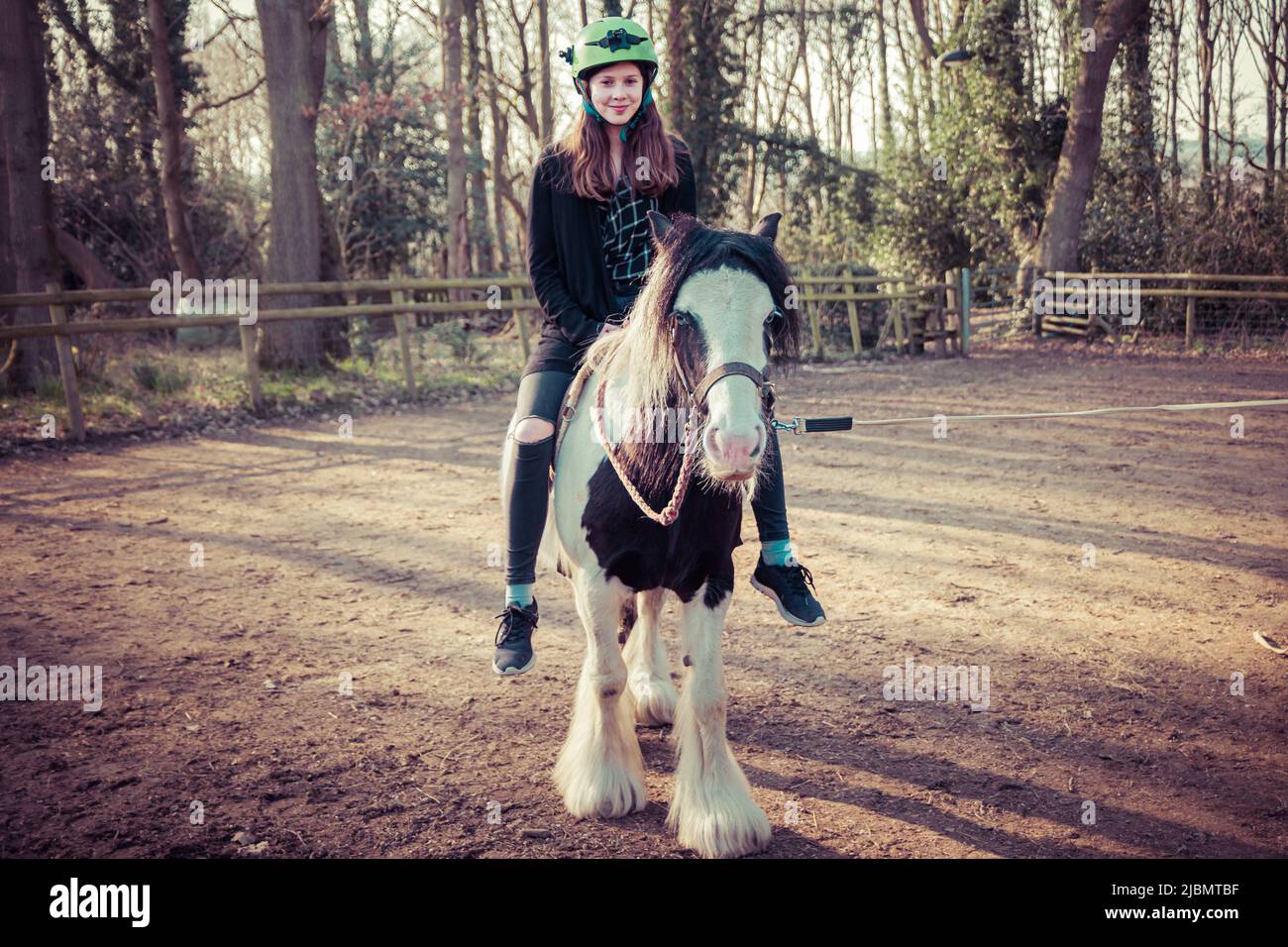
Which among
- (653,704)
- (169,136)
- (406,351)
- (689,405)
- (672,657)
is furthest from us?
(169,136)

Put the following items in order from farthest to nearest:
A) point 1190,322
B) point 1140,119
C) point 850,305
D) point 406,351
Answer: point 1140,119 → point 850,305 → point 1190,322 → point 406,351

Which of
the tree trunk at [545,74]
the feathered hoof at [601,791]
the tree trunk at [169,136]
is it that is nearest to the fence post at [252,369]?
the tree trunk at [169,136]

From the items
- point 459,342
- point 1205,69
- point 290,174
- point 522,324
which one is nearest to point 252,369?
point 290,174

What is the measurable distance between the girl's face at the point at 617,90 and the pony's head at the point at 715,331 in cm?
73

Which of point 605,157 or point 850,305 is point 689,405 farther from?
point 850,305

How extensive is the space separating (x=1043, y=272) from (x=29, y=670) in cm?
1935

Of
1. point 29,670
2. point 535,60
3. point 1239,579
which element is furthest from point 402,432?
point 535,60

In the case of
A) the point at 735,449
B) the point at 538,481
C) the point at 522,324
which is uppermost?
the point at 522,324

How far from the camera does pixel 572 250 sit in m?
3.39

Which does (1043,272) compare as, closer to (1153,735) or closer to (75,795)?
(1153,735)

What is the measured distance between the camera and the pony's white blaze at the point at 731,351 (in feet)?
7.61

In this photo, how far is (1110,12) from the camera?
18000mm

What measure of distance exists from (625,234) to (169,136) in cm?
1608

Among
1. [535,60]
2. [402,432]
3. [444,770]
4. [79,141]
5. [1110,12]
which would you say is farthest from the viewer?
[535,60]
